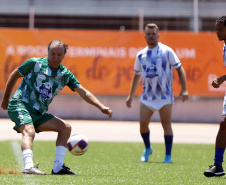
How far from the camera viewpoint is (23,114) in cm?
746

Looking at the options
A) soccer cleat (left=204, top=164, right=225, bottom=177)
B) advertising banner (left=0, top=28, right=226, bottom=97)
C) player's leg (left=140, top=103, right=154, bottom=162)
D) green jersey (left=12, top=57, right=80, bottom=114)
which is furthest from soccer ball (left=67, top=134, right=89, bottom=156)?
advertising banner (left=0, top=28, right=226, bottom=97)

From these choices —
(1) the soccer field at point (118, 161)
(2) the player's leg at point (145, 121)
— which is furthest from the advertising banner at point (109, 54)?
(2) the player's leg at point (145, 121)

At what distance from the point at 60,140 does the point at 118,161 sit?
2.80 meters

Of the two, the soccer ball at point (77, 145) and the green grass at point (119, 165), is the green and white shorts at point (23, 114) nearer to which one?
the soccer ball at point (77, 145)

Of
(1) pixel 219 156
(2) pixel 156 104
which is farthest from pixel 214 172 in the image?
(2) pixel 156 104

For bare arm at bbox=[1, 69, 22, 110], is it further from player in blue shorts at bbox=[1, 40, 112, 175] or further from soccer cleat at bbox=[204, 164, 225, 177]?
soccer cleat at bbox=[204, 164, 225, 177]

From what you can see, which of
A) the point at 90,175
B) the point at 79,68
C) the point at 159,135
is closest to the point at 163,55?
the point at 90,175

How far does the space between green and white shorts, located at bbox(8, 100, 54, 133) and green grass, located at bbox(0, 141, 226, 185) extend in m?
0.67

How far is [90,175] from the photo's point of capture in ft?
25.6

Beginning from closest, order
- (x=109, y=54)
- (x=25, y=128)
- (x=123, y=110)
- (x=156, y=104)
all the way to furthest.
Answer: (x=25, y=128)
(x=156, y=104)
(x=109, y=54)
(x=123, y=110)

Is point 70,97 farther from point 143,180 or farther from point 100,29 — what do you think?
point 143,180

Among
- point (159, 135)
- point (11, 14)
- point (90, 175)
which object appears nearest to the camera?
point (90, 175)

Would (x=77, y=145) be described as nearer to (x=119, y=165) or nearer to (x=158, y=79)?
(x=119, y=165)

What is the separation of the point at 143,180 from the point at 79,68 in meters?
15.4
